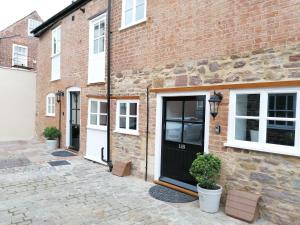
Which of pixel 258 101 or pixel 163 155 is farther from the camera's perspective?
pixel 163 155

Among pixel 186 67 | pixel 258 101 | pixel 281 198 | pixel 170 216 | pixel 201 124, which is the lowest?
pixel 170 216

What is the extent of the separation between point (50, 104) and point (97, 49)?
5512mm

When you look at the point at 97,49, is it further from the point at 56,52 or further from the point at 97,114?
the point at 56,52

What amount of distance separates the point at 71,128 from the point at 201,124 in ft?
23.1

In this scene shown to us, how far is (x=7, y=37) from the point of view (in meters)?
18.7

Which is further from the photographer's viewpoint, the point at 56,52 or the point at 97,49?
the point at 56,52

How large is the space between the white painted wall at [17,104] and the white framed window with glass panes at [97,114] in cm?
780

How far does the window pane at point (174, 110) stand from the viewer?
237 inches

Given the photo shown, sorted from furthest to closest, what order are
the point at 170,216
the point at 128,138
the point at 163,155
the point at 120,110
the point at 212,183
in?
the point at 120,110
the point at 128,138
the point at 163,155
the point at 212,183
the point at 170,216

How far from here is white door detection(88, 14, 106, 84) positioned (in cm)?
848

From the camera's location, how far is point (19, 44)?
19.7 meters

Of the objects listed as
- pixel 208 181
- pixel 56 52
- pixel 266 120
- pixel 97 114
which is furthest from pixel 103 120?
pixel 266 120

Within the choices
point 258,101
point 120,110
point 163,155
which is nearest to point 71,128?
point 120,110

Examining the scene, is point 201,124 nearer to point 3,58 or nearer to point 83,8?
point 83,8
